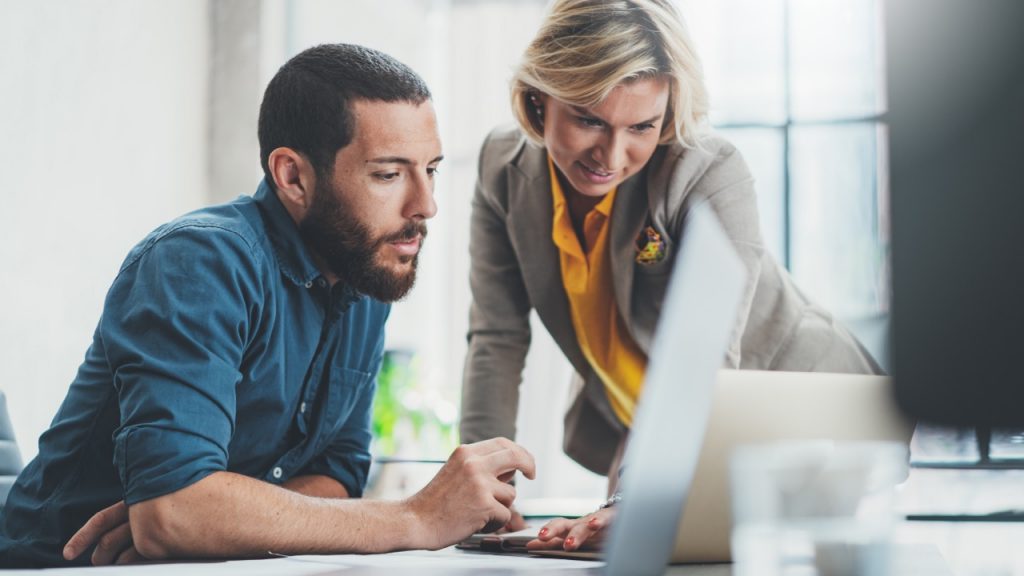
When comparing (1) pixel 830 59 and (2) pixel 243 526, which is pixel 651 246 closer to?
(2) pixel 243 526

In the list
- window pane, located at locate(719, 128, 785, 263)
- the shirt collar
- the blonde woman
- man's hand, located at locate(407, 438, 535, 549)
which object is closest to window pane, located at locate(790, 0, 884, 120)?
window pane, located at locate(719, 128, 785, 263)

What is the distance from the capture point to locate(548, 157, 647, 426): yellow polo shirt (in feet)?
5.23

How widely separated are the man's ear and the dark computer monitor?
3.45ft

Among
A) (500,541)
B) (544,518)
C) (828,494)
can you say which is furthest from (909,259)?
(544,518)

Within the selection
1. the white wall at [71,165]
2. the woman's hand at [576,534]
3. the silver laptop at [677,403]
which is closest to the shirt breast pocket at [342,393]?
the woman's hand at [576,534]

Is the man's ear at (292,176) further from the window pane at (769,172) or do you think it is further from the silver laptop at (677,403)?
the window pane at (769,172)

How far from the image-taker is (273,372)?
1.21 m

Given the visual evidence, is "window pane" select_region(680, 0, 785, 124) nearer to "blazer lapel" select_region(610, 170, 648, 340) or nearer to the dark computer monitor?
"blazer lapel" select_region(610, 170, 648, 340)

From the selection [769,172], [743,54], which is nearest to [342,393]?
[769,172]

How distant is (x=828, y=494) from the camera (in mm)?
502

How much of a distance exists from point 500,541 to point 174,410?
14.0 inches

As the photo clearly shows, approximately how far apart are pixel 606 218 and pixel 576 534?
74 cm

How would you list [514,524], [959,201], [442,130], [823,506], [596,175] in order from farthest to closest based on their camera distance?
[442,130], [596,175], [514,524], [823,506], [959,201]

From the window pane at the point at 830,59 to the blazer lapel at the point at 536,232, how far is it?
2.67 metres
